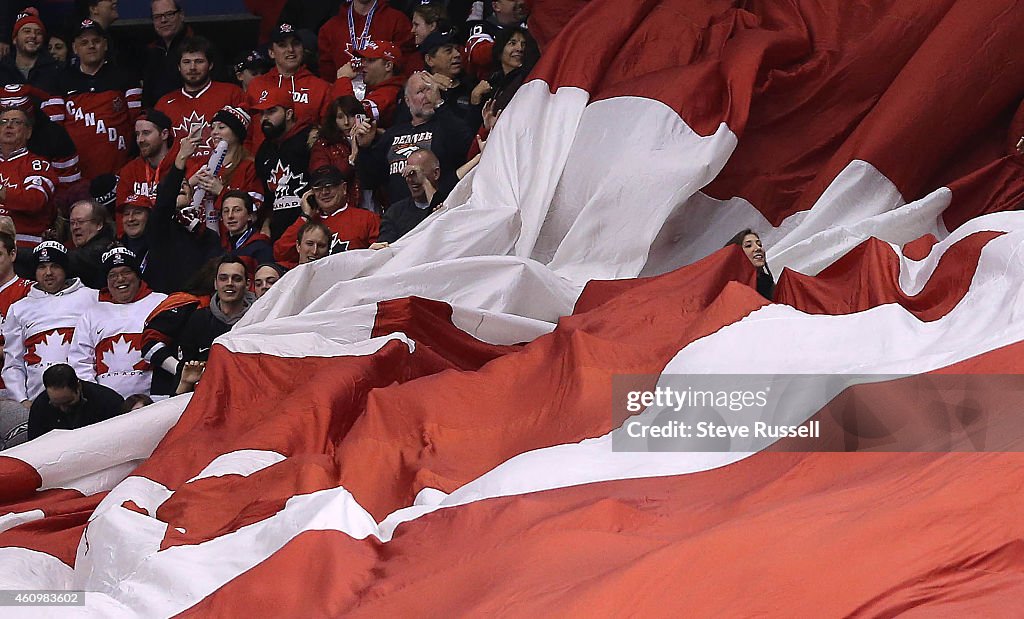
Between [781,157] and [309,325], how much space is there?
1.76 m

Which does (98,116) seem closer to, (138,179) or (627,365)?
(138,179)

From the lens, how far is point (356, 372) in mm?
4344

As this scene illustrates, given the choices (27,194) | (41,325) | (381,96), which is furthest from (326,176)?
(27,194)

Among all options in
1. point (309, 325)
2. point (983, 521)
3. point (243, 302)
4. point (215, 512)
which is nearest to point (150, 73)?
point (243, 302)

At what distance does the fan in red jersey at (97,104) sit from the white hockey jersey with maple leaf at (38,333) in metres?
1.48

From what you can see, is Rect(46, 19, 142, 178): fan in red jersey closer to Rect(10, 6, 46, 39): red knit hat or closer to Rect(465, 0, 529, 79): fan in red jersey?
Rect(10, 6, 46, 39): red knit hat

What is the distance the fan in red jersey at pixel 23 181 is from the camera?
6848 millimetres

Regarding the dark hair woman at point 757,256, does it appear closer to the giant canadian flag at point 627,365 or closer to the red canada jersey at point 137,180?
the giant canadian flag at point 627,365

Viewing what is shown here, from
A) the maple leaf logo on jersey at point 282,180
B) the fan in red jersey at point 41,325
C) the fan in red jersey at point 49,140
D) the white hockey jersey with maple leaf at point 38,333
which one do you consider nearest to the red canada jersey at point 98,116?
the fan in red jersey at point 49,140

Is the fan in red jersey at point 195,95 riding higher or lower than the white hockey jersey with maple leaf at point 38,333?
higher

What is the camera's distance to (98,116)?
7312 mm

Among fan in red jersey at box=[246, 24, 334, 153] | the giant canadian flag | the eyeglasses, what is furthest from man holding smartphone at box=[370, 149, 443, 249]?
the eyeglasses

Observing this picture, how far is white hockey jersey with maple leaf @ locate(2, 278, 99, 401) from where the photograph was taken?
5.78 m

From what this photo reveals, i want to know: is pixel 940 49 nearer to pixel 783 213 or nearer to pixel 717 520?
pixel 783 213
